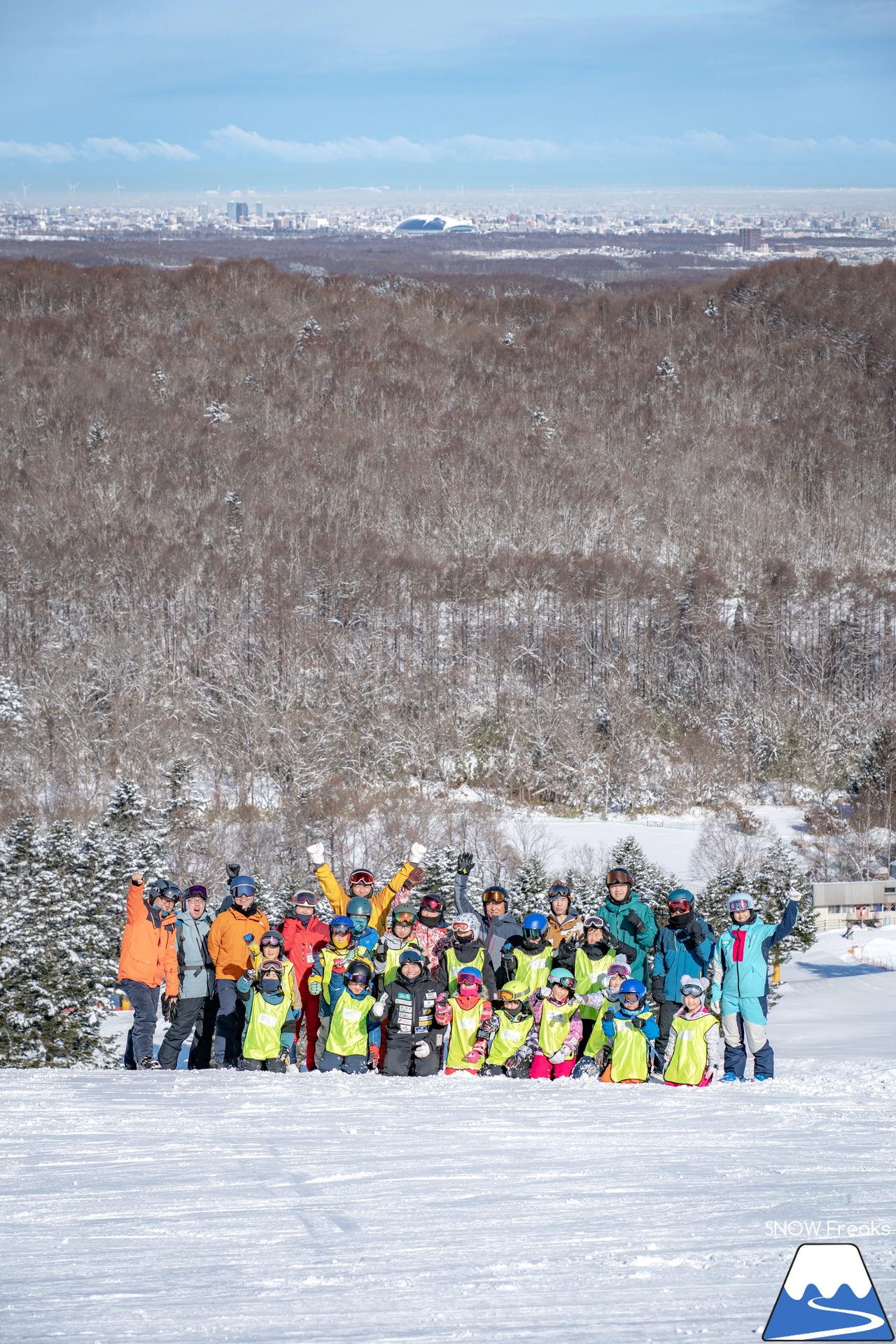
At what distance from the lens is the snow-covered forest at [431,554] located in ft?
166

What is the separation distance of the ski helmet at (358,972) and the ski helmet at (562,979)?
1.25 metres

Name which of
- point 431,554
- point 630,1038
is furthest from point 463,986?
point 431,554

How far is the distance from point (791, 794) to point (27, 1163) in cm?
4670

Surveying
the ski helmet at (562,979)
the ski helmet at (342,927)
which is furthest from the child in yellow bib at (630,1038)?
the ski helmet at (342,927)

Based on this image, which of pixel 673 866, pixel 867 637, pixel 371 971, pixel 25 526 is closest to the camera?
pixel 371 971

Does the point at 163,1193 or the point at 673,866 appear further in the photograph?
the point at 673,866

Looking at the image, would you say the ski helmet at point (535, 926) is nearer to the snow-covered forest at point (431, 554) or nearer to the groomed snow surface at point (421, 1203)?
the groomed snow surface at point (421, 1203)

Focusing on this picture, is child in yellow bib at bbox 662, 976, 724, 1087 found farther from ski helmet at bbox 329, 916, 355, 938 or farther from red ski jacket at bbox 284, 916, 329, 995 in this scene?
red ski jacket at bbox 284, 916, 329, 995

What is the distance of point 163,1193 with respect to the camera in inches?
251

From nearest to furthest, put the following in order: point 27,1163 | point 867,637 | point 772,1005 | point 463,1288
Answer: point 463,1288, point 27,1163, point 772,1005, point 867,637

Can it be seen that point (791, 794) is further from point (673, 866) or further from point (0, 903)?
point (0, 903)

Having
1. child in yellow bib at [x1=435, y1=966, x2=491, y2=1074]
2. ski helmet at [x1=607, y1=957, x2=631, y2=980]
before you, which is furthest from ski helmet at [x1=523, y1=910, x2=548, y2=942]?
ski helmet at [x1=607, y1=957, x2=631, y2=980]

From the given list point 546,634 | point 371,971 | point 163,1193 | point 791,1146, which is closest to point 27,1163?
point 163,1193

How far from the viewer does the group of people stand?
8.84m
